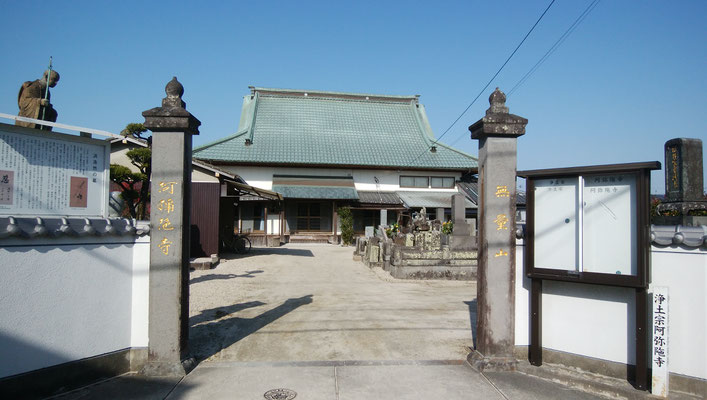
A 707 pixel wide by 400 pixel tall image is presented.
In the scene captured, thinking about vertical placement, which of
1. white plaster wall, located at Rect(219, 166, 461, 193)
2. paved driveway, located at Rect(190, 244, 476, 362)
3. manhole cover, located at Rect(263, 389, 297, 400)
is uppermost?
white plaster wall, located at Rect(219, 166, 461, 193)

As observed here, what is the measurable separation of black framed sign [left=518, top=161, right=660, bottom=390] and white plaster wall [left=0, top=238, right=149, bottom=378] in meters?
4.51

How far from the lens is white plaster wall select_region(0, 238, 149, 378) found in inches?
146

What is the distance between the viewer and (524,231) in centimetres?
496

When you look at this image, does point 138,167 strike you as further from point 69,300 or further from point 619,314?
point 619,314

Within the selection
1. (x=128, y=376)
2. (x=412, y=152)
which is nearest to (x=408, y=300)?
(x=128, y=376)

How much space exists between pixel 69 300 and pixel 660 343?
19.1ft

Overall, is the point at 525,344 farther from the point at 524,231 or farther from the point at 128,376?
the point at 128,376

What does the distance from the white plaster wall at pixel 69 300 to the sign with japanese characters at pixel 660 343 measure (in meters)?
5.33

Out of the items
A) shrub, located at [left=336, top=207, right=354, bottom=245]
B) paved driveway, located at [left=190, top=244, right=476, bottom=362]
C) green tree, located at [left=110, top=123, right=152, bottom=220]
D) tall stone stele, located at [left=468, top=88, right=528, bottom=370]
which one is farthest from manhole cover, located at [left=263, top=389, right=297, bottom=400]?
shrub, located at [left=336, top=207, right=354, bottom=245]

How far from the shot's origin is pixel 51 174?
14.5ft

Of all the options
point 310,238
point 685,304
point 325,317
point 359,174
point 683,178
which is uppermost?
point 359,174

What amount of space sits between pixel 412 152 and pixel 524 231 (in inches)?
912

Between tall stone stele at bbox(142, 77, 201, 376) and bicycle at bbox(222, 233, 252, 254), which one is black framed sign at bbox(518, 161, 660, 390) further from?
bicycle at bbox(222, 233, 252, 254)

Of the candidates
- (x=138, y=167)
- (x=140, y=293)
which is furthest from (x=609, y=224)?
(x=138, y=167)
